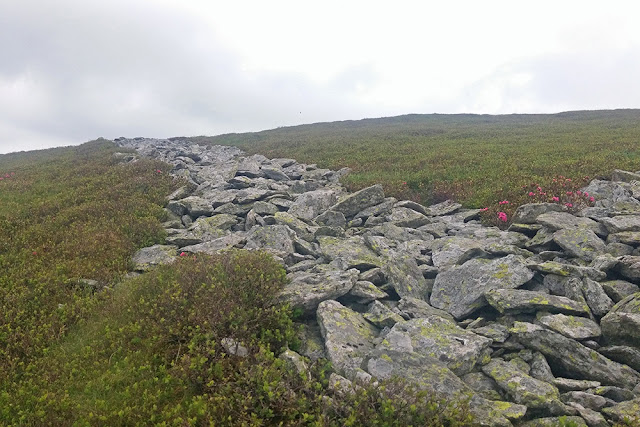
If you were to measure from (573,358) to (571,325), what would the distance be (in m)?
0.60

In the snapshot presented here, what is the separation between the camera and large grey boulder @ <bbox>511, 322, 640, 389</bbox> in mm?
5422

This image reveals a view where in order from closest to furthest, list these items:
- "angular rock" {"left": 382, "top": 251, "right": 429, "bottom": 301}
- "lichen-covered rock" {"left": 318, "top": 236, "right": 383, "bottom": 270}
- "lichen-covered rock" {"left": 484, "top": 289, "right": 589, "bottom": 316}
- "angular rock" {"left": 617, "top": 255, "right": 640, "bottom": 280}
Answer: "lichen-covered rock" {"left": 484, "top": 289, "right": 589, "bottom": 316}
"angular rock" {"left": 617, "top": 255, "right": 640, "bottom": 280}
"angular rock" {"left": 382, "top": 251, "right": 429, "bottom": 301}
"lichen-covered rock" {"left": 318, "top": 236, "right": 383, "bottom": 270}

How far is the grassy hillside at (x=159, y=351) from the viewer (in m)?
5.04

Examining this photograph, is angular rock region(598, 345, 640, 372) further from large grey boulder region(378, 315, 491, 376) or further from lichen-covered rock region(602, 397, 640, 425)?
large grey boulder region(378, 315, 491, 376)

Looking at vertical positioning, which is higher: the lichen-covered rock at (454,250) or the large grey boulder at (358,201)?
the large grey boulder at (358,201)

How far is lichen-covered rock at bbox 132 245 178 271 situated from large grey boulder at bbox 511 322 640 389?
8.56m

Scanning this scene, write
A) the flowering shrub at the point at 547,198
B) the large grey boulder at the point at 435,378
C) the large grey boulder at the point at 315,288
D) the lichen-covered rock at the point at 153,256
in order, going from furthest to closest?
1. the flowering shrub at the point at 547,198
2. the lichen-covered rock at the point at 153,256
3. the large grey boulder at the point at 315,288
4. the large grey boulder at the point at 435,378

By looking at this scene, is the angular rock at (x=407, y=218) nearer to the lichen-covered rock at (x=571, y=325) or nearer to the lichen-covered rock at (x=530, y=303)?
the lichen-covered rock at (x=530, y=303)

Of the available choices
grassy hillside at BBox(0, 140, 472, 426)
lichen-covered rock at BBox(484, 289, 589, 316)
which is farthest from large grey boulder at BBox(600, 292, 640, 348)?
→ grassy hillside at BBox(0, 140, 472, 426)

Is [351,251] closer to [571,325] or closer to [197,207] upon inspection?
[571,325]

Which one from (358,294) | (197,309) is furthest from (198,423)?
(358,294)

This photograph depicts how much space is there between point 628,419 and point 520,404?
3.66 feet

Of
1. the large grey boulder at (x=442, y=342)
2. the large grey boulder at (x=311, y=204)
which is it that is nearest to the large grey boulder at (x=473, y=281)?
the large grey boulder at (x=442, y=342)

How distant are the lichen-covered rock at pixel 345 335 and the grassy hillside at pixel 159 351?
33cm
